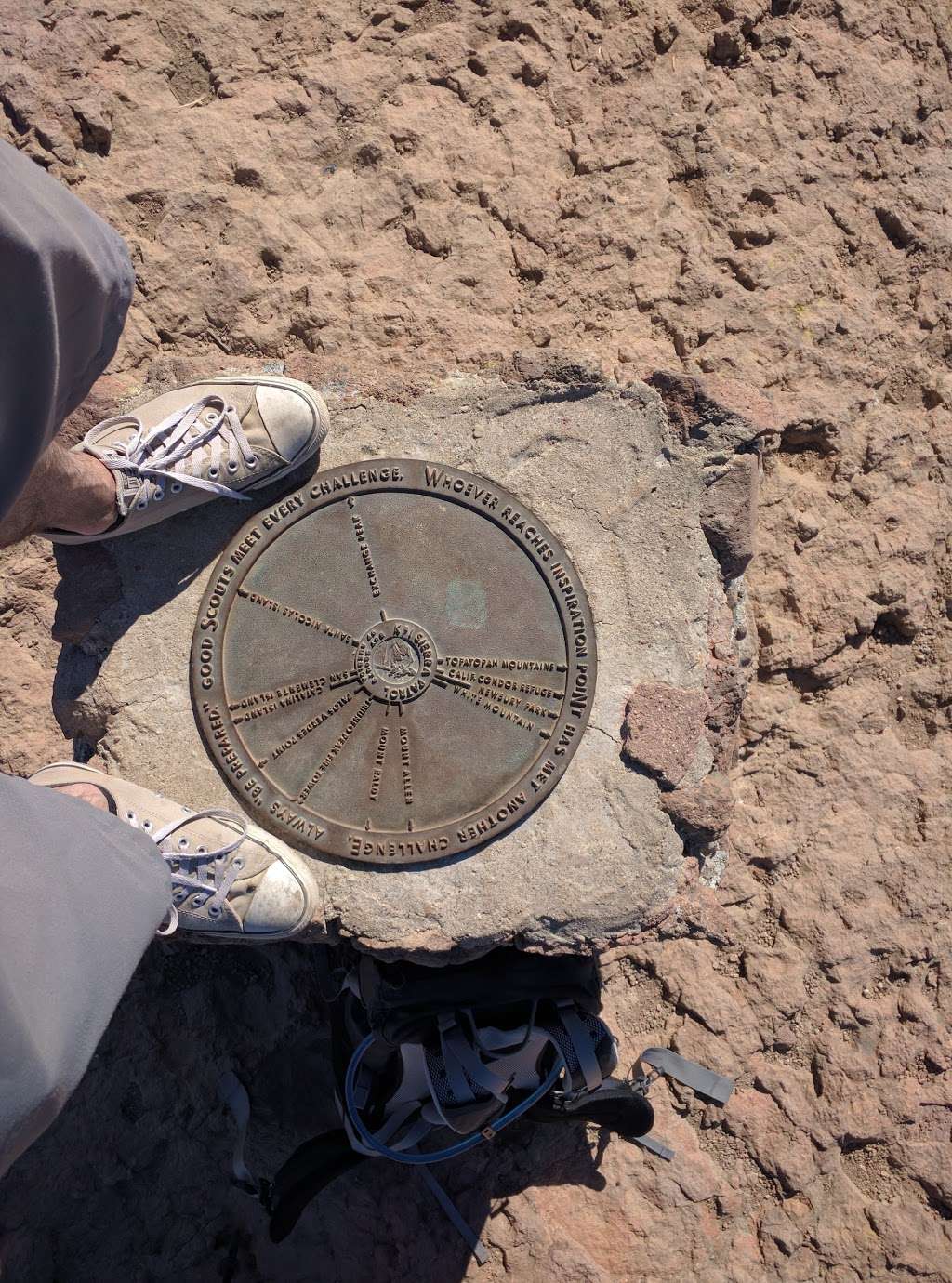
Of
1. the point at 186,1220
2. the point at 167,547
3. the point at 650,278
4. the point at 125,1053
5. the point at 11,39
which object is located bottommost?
the point at 186,1220

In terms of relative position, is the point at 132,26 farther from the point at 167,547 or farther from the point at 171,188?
the point at 167,547

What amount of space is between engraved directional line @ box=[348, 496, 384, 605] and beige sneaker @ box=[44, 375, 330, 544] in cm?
24

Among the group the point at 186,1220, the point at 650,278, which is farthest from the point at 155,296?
the point at 186,1220

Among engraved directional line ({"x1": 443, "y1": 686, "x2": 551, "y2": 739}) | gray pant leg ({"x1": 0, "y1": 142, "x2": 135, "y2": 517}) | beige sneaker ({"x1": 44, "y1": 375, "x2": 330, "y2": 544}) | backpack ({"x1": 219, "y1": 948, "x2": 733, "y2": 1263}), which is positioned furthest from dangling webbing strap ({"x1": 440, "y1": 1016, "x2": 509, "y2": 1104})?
gray pant leg ({"x1": 0, "y1": 142, "x2": 135, "y2": 517})

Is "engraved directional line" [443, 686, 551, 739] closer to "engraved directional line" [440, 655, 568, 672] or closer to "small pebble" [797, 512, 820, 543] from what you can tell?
"engraved directional line" [440, 655, 568, 672]

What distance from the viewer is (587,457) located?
3082mm

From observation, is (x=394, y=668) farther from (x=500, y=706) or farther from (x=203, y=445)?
(x=203, y=445)

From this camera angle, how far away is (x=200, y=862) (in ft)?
9.08

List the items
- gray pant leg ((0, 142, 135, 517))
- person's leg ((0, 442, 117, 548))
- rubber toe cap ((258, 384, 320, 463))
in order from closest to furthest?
gray pant leg ((0, 142, 135, 517)), person's leg ((0, 442, 117, 548)), rubber toe cap ((258, 384, 320, 463))

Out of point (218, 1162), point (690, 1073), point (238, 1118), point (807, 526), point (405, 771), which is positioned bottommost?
point (218, 1162)

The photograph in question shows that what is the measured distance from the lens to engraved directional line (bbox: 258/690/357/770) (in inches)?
113

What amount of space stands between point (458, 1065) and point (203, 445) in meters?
1.93

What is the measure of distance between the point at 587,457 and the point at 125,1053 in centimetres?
250

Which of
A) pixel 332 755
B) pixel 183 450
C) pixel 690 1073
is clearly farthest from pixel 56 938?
pixel 690 1073
